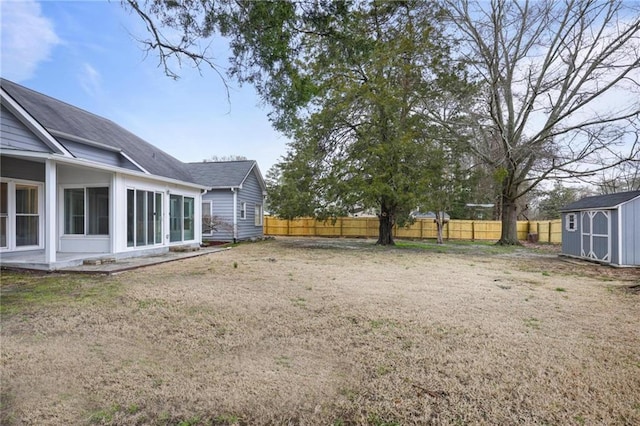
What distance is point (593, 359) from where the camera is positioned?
130 inches

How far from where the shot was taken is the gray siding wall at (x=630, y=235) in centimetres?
997

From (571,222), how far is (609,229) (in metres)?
2.32

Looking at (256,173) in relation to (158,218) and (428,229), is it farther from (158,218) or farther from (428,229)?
(428,229)

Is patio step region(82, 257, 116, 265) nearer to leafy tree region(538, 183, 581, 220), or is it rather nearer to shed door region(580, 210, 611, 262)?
shed door region(580, 210, 611, 262)

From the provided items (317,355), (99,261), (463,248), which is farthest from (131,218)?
(463,248)

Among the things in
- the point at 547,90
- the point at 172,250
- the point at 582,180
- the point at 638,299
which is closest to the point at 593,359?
the point at 638,299

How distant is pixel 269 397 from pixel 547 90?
1914 cm

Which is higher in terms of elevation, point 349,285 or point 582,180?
point 582,180

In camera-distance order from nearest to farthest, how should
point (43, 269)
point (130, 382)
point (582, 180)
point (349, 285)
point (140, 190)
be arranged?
point (130, 382) → point (349, 285) → point (43, 269) → point (140, 190) → point (582, 180)

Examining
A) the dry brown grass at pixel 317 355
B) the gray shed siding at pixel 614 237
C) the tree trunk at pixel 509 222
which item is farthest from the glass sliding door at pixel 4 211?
the tree trunk at pixel 509 222

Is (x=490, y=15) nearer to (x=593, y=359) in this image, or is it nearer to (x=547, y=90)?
(x=547, y=90)

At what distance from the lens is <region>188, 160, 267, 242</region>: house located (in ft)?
56.1

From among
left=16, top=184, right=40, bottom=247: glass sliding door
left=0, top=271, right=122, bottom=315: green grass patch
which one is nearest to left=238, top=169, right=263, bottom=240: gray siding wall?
left=16, top=184, right=40, bottom=247: glass sliding door

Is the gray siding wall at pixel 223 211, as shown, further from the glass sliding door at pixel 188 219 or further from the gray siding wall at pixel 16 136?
the gray siding wall at pixel 16 136
